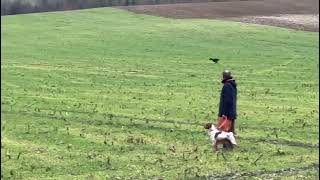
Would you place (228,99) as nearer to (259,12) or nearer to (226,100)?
(226,100)

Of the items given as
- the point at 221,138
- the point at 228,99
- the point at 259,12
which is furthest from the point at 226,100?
the point at 259,12

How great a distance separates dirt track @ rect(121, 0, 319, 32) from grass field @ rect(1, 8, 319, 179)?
11.9 feet

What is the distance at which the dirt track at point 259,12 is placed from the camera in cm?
4019

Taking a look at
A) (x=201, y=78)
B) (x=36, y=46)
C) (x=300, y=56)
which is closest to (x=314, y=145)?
(x=201, y=78)

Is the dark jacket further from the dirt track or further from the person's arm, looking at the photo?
the dirt track

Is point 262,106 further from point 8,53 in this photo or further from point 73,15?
point 73,15

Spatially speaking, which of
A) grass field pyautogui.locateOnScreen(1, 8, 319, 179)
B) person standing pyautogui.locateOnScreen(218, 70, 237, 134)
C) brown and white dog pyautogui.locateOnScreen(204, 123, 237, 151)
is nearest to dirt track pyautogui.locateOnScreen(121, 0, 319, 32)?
grass field pyautogui.locateOnScreen(1, 8, 319, 179)

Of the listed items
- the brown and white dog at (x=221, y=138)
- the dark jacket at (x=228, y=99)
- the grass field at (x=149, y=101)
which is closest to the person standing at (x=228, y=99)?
the dark jacket at (x=228, y=99)

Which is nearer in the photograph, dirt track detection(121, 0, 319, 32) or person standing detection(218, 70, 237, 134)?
person standing detection(218, 70, 237, 134)

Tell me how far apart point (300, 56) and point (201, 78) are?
7.35 metres

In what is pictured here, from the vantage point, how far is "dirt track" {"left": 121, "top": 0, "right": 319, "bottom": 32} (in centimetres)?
4019

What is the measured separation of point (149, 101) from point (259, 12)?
26917 millimetres

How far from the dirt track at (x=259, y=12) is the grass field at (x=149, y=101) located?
11.9 feet

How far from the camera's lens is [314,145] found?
14078 mm
